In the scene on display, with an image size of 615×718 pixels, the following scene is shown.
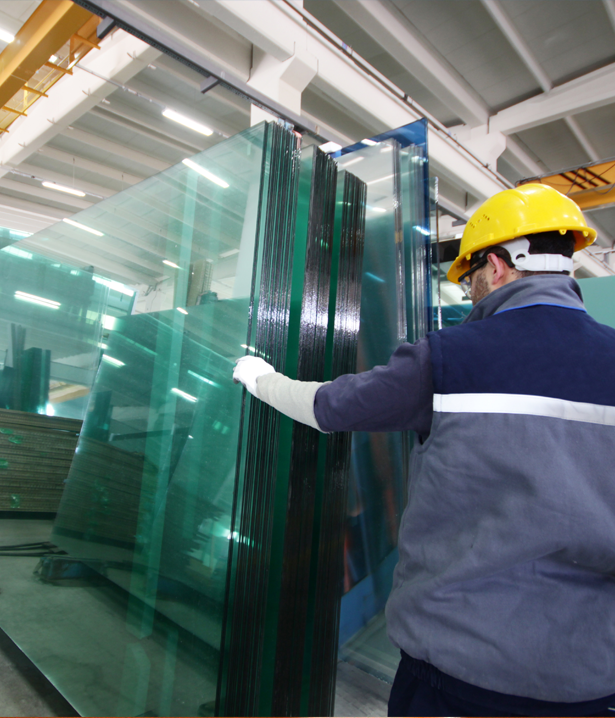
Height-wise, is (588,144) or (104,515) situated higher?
(588,144)

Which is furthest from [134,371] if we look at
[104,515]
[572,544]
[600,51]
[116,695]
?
[600,51]

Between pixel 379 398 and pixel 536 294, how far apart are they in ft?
1.35

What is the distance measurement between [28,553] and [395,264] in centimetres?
248

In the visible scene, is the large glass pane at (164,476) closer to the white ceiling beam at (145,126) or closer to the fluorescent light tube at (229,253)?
the fluorescent light tube at (229,253)

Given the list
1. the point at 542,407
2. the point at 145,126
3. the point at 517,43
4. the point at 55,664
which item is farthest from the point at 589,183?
the point at 55,664

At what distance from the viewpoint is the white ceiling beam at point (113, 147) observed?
7491 millimetres

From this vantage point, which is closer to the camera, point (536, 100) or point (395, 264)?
point (395, 264)

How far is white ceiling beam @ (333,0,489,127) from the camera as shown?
177 inches

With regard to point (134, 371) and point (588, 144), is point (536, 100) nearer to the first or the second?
point (588, 144)

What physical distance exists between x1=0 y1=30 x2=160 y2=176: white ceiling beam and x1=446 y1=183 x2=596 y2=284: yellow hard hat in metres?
4.20

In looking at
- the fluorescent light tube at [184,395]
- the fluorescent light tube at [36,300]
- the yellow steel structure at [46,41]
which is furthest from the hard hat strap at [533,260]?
the yellow steel structure at [46,41]

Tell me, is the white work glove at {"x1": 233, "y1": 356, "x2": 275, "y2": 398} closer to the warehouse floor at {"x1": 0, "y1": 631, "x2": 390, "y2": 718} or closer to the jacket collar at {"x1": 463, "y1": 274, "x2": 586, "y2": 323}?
the jacket collar at {"x1": 463, "y1": 274, "x2": 586, "y2": 323}

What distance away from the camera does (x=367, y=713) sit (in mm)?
1868

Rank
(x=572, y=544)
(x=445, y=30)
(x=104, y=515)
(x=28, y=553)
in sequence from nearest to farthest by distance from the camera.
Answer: (x=572, y=544) < (x=104, y=515) < (x=28, y=553) < (x=445, y=30)
